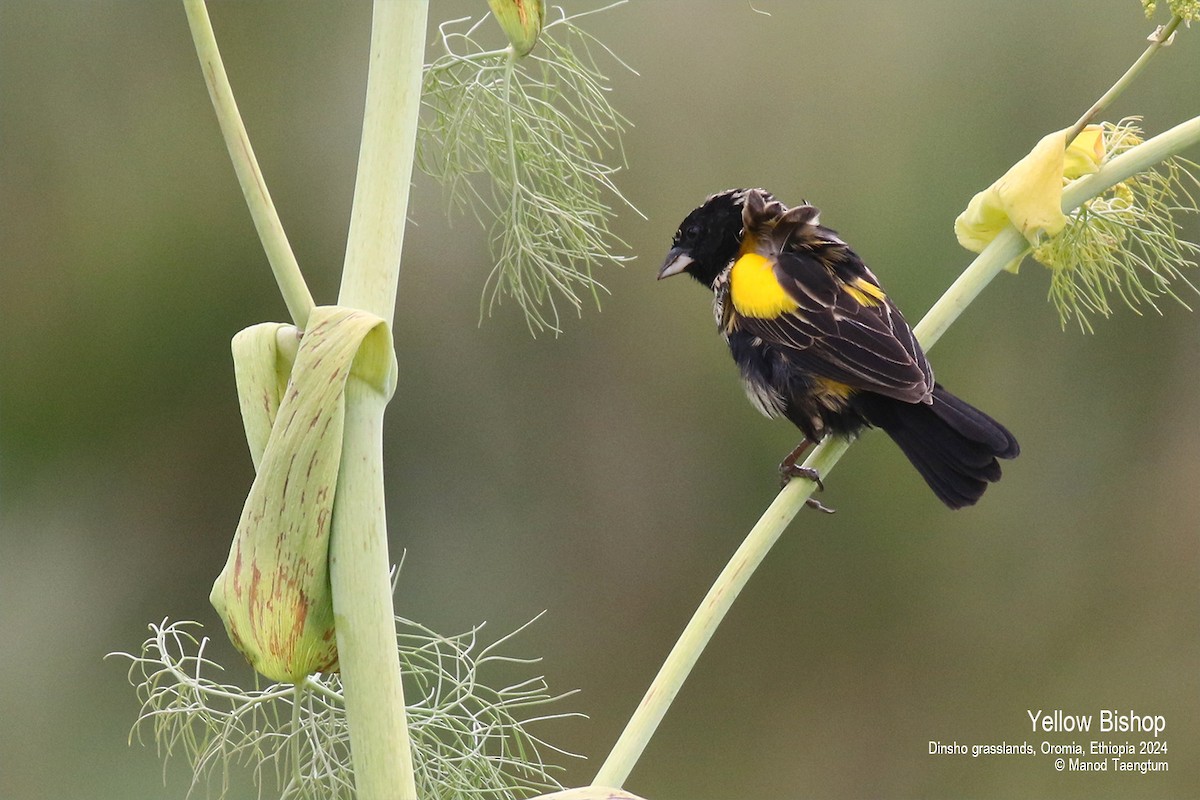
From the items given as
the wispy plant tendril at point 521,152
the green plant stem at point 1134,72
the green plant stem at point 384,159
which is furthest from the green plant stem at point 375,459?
the green plant stem at point 1134,72

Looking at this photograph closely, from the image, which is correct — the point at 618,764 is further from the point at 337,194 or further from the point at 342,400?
the point at 337,194

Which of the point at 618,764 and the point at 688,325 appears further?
the point at 688,325

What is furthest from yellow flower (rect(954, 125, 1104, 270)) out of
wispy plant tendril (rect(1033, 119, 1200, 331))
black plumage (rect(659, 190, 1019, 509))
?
black plumage (rect(659, 190, 1019, 509))

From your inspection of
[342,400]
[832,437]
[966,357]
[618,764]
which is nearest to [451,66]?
[342,400]

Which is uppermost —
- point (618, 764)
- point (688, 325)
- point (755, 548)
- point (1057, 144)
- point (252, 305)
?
point (688, 325)

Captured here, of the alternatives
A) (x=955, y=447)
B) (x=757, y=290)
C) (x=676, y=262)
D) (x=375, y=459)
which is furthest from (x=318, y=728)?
(x=676, y=262)

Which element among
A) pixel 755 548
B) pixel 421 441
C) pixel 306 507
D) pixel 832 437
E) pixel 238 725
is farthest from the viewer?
pixel 421 441
